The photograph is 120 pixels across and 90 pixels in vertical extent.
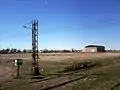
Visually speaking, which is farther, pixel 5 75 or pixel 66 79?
pixel 5 75

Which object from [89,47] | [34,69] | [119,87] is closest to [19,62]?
[34,69]

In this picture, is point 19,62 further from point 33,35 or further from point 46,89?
point 46,89

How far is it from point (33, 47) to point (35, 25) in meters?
2.77

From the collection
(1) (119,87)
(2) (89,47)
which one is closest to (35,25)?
(1) (119,87)

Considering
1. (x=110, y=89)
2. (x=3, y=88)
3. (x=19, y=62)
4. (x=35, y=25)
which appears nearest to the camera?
(x=110, y=89)

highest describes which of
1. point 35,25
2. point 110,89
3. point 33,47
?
point 35,25

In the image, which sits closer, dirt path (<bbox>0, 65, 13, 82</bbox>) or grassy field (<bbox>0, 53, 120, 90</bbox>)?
grassy field (<bbox>0, 53, 120, 90</bbox>)

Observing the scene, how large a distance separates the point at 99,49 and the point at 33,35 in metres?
164

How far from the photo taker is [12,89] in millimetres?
20141

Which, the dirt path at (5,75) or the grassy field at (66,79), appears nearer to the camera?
the grassy field at (66,79)

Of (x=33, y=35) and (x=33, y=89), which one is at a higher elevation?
(x=33, y=35)

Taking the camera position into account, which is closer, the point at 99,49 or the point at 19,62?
the point at 19,62

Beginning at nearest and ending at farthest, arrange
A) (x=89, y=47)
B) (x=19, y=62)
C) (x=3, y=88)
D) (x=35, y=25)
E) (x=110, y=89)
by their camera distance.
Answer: (x=110, y=89) → (x=3, y=88) → (x=19, y=62) → (x=35, y=25) → (x=89, y=47)

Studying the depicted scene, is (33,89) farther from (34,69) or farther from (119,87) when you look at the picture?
(34,69)
